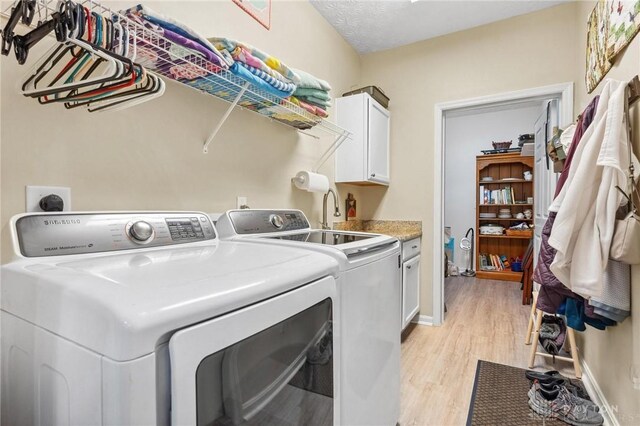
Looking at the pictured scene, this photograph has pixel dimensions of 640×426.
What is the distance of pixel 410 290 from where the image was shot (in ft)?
8.77

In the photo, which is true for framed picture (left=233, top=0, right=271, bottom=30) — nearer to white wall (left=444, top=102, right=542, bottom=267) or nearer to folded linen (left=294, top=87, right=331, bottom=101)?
folded linen (left=294, top=87, right=331, bottom=101)

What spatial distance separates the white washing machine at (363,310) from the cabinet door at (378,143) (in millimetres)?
1355

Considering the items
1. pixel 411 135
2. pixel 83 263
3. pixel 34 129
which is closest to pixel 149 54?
pixel 34 129

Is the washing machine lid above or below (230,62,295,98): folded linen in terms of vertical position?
below

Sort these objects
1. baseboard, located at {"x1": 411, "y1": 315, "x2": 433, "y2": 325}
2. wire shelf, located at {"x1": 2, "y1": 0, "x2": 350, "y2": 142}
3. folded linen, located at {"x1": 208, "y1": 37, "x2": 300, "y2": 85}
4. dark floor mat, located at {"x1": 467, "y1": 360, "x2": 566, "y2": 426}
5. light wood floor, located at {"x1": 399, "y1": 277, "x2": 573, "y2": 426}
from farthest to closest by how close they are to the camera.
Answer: baseboard, located at {"x1": 411, "y1": 315, "x2": 433, "y2": 325}, light wood floor, located at {"x1": 399, "y1": 277, "x2": 573, "y2": 426}, dark floor mat, located at {"x1": 467, "y1": 360, "x2": 566, "y2": 426}, folded linen, located at {"x1": 208, "y1": 37, "x2": 300, "y2": 85}, wire shelf, located at {"x1": 2, "y1": 0, "x2": 350, "y2": 142}

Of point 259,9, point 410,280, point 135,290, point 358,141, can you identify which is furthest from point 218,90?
point 410,280

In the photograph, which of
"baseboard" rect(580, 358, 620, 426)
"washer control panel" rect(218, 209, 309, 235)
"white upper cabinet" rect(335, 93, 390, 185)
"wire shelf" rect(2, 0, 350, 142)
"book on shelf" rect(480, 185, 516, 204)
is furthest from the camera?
"book on shelf" rect(480, 185, 516, 204)

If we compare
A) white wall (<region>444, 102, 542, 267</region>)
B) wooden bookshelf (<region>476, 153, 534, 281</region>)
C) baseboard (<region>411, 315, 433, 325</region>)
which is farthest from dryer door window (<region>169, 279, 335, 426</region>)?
white wall (<region>444, 102, 542, 267</region>)

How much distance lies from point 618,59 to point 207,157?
203cm

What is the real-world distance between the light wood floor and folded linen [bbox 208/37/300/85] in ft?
5.95

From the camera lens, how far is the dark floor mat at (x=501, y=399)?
1638 millimetres

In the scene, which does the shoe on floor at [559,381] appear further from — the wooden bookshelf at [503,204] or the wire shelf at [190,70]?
the wooden bookshelf at [503,204]

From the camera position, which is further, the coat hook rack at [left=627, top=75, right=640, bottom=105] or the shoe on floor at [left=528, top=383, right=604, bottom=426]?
the shoe on floor at [left=528, top=383, right=604, bottom=426]

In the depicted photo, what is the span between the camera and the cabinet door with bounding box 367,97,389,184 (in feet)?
8.82
